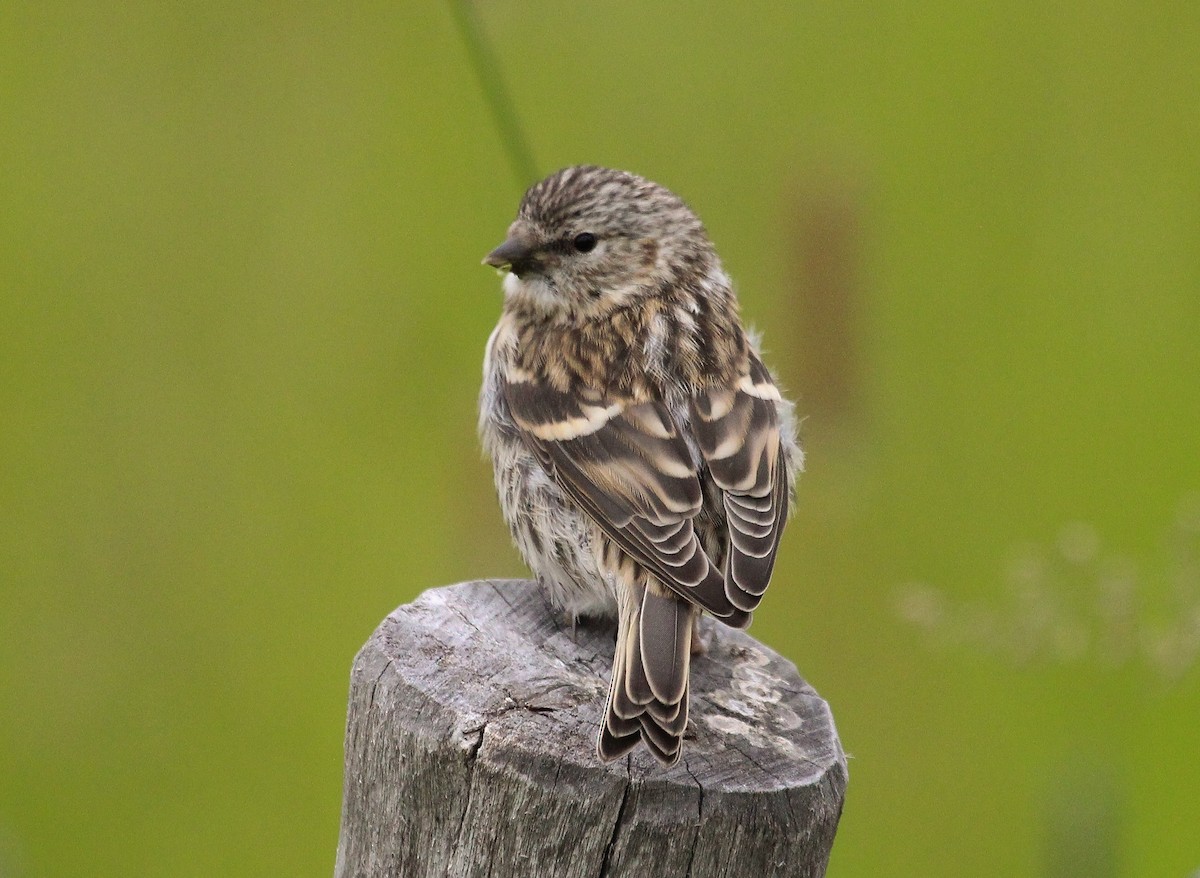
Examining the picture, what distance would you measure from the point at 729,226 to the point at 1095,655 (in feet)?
6.29

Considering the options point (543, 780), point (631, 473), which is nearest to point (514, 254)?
point (631, 473)

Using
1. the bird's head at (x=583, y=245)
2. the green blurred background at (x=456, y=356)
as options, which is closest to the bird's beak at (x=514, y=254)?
the bird's head at (x=583, y=245)

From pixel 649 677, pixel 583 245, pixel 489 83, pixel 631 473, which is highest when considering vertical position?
pixel 489 83

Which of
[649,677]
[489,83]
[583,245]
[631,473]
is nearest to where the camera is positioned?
[649,677]

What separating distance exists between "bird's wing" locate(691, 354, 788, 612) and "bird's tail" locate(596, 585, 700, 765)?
14cm

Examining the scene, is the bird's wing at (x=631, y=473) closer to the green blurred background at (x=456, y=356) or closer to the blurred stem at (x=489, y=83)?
the blurred stem at (x=489, y=83)

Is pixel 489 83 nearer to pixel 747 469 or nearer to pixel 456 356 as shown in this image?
pixel 747 469

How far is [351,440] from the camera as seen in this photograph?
17.3ft

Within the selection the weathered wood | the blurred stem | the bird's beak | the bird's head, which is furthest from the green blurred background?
the weathered wood

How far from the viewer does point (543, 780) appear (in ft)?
8.34

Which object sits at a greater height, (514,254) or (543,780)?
(514,254)

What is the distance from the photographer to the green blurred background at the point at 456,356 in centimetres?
510

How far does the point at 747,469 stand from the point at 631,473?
261 mm

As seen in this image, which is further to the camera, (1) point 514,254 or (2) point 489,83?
(1) point 514,254
